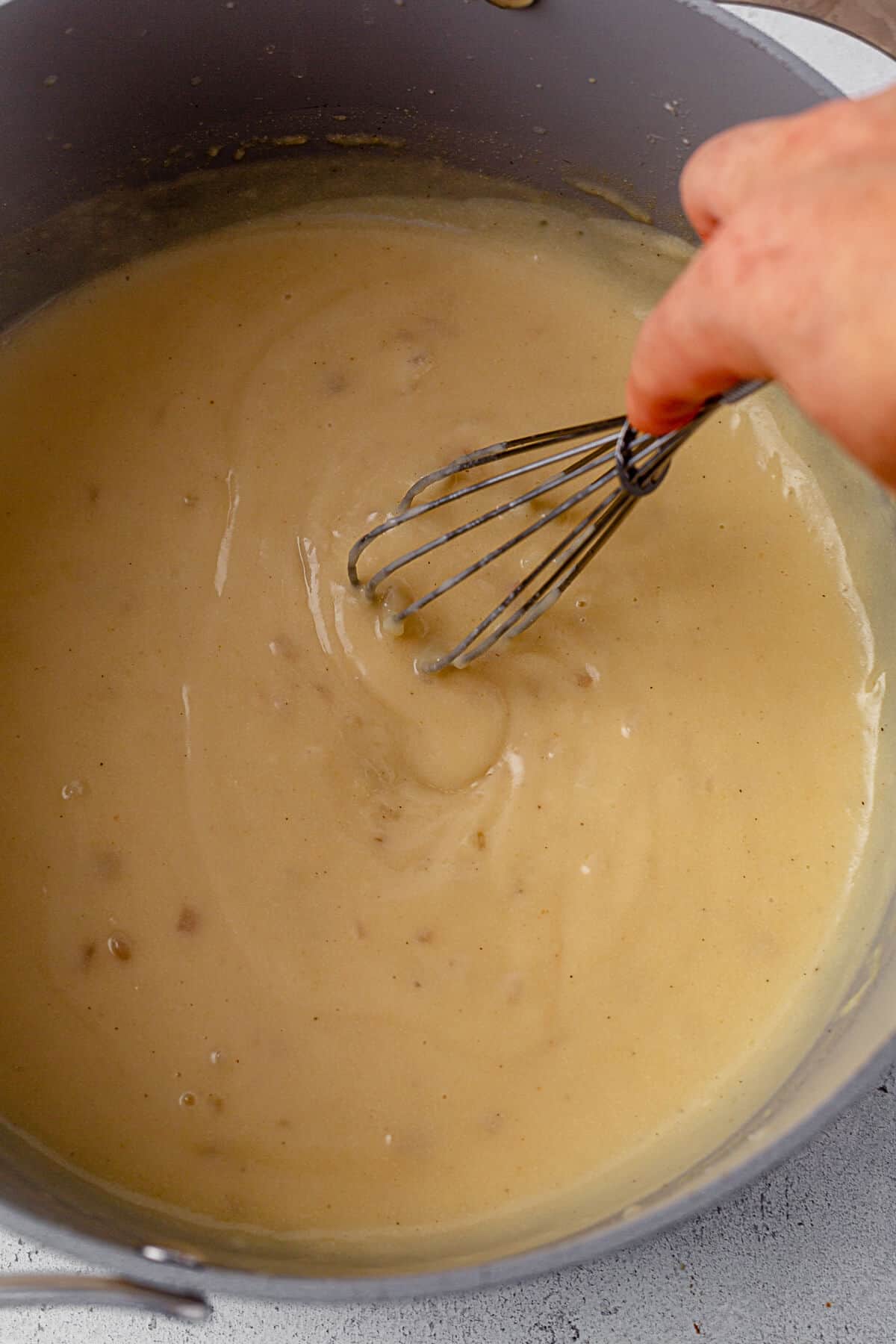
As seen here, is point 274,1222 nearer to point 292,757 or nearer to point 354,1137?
point 354,1137

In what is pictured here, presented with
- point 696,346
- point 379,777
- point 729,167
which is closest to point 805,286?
point 696,346

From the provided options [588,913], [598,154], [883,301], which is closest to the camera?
[883,301]

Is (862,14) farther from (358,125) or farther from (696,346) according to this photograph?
(696,346)

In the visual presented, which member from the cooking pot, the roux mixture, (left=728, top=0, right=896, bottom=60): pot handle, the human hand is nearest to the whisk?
the roux mixture

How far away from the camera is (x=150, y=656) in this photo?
1.33 metres

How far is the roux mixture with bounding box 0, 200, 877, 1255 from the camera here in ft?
4.01

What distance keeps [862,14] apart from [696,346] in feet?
3.32

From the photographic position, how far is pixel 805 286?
60 cm

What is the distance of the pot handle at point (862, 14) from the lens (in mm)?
1399

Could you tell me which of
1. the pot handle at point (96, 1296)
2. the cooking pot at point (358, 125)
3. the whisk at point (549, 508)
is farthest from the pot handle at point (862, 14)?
the pot handle at point (96, 1296)

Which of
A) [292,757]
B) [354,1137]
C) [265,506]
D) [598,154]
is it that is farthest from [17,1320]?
[598,154]

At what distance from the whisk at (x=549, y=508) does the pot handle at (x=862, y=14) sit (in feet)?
1.91

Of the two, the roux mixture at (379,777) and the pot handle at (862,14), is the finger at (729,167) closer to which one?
the roux mixture at (379,777)

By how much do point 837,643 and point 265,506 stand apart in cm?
74
